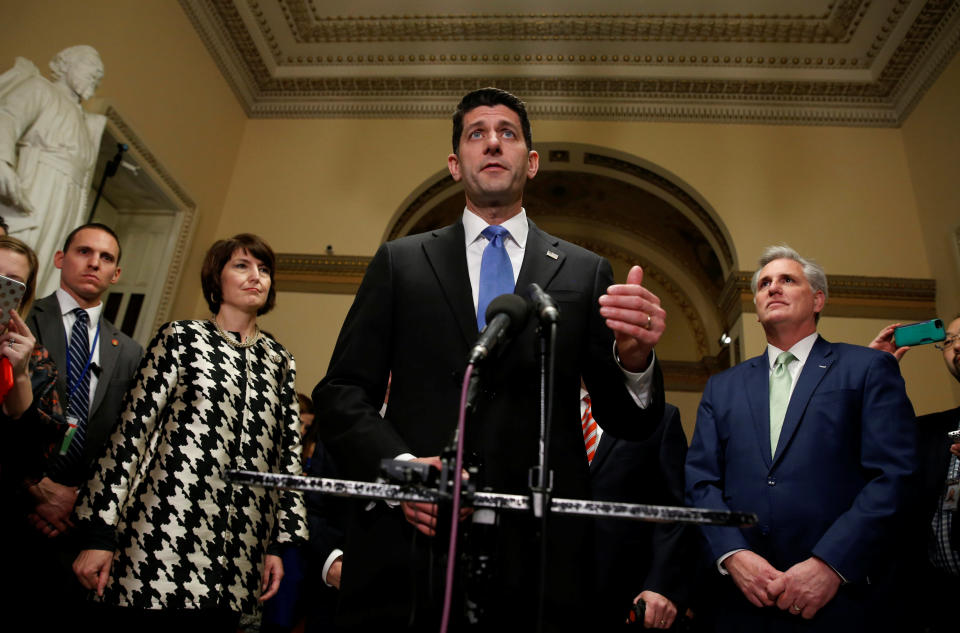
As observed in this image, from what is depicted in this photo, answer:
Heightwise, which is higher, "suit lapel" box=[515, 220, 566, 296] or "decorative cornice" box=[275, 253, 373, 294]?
"decorative cornice" box=[275, 253, 373, 294]

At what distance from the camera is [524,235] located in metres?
1.55

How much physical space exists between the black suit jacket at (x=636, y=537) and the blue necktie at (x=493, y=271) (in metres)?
1.15

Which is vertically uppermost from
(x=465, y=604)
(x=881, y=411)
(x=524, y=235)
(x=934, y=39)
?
(x=934, y=39)

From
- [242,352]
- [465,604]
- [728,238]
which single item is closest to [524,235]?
[465,604]

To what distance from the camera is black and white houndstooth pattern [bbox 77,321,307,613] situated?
1808 mm

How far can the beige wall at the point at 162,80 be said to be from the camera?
442 cm

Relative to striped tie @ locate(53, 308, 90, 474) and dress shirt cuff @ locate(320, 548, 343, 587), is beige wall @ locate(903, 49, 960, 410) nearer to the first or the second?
dress shirt cuff @ locate(320, 548, 343, 587)

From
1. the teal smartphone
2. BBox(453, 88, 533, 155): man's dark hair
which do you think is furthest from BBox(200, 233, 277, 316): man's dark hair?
the teal smartphone

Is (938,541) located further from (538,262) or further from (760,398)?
(538,262)

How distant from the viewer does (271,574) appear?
208cm

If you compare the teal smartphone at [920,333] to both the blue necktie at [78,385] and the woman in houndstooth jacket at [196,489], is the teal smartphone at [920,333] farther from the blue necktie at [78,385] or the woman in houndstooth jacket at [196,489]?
the blue necktie at [78,385]

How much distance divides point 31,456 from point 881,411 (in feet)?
8.27

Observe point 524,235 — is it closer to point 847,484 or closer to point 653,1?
point 847,484

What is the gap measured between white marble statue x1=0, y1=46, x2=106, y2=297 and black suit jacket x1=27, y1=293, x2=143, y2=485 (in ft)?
5.48
